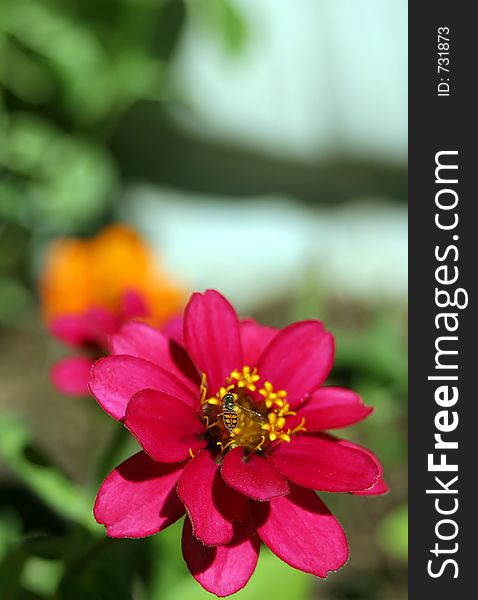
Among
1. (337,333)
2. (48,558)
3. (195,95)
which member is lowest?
(48,558)

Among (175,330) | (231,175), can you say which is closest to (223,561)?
(175,330)

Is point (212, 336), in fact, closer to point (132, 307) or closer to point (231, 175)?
point (132, 307)

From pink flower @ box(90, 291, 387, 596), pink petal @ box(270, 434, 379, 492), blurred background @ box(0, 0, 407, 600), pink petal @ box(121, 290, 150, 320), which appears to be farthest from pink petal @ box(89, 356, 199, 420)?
blurred background @ box(0, 0, 407, 600)

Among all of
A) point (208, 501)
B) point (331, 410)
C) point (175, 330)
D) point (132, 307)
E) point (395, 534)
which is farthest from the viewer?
point (395, 534)

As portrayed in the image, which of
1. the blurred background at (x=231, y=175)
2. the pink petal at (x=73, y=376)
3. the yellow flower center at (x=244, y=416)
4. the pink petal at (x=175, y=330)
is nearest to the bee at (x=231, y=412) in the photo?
the yellow flower center at (x=244, y=416)

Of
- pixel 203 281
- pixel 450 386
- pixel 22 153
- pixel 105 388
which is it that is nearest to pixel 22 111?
pixel 22 153

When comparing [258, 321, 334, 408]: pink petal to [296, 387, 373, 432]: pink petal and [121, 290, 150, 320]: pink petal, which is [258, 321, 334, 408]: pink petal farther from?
[121, 290, 150, 320]: pink petal

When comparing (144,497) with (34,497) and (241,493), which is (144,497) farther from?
(34,497)
